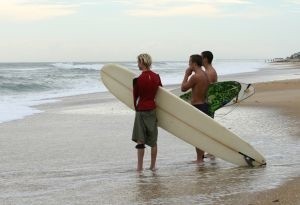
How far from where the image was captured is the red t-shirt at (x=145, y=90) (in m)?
5.88

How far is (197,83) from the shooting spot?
20.8 feet

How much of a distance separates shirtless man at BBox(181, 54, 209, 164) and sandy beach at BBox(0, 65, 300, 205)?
0.70 meters

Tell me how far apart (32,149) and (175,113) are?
2508 millimetres

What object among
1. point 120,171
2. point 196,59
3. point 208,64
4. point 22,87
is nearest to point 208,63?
point 208,64

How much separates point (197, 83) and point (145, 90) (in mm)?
770

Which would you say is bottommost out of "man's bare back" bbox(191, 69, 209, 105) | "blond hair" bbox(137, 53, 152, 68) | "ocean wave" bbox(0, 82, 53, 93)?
"ocean wave" bbox(0, 82, 53, 93)

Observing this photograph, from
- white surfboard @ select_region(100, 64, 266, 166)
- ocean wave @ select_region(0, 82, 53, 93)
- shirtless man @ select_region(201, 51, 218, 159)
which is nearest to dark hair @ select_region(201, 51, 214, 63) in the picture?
shirtless man @ select_region(201, 51, 218, 159)

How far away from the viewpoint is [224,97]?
7363 millimetres

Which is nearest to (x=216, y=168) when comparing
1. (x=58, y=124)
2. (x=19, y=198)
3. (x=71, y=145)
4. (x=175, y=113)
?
(x=175, y=113)

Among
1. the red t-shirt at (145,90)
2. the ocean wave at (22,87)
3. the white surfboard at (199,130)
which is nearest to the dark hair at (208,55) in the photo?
the white surfboard at (199,130)

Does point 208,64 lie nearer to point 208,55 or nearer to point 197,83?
point 208,55

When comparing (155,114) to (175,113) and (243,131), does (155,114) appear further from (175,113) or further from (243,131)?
(243,131)

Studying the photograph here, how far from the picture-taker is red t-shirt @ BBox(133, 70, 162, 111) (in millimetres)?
5879

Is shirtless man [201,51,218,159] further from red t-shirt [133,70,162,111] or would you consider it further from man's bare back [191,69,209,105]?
red t-shirt [133,70,162,111]
